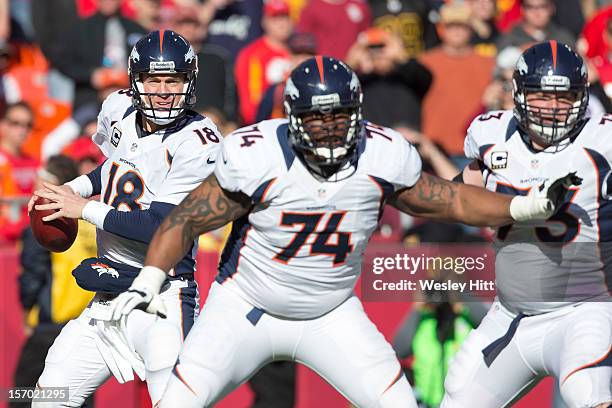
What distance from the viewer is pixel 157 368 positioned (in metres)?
6.16

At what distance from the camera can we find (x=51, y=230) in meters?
6.56

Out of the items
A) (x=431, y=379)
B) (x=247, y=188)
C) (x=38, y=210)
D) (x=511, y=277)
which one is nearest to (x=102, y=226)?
(x=38, y=210)

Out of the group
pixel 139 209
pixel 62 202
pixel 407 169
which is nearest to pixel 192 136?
pixel 139 209

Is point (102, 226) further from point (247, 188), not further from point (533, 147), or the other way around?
point (533, 147)

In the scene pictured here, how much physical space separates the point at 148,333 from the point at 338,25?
16.9ft

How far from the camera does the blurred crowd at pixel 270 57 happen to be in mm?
9891

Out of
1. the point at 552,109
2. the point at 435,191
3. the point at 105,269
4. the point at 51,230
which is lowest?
the point at 105,269

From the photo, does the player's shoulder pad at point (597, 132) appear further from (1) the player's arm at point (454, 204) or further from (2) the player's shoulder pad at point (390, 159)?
(2) the player's shoulder pad at point (390, 159)

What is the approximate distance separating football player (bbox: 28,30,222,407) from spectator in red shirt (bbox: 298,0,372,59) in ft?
14.1

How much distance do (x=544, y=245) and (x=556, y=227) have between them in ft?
0.37

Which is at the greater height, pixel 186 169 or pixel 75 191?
pixel 186 169

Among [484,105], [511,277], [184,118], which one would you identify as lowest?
[484,105]

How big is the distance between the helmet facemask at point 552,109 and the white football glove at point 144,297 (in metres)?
1.93

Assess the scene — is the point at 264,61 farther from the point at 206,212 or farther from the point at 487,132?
the point at 206,212
